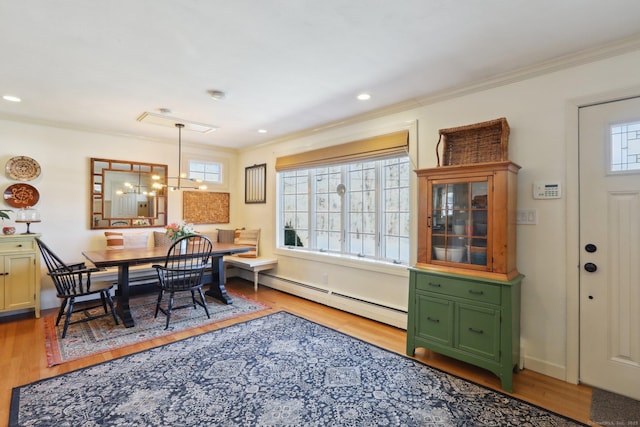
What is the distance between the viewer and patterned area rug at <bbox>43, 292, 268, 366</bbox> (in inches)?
111

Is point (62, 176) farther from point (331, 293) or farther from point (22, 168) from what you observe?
point (331, 293)

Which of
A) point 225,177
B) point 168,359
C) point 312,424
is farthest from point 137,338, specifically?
point 225,177

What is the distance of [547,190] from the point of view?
244 cm

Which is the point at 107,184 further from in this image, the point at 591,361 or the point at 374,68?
the point at 591,361

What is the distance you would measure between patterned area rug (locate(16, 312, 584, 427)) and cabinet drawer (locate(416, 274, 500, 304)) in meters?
0.62

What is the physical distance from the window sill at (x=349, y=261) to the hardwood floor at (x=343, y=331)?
59 centimetres

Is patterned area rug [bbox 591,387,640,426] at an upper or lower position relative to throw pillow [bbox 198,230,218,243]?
lower

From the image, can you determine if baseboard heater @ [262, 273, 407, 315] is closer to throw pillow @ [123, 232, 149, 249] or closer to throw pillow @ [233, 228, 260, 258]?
throw pillow @ [233, 228, 260, 258]

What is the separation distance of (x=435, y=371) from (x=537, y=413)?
26.6 inches

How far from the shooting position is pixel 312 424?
6.08 ft

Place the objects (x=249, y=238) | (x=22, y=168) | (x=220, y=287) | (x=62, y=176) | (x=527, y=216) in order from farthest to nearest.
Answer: (x=249, y=238)
(x=220, y=287)
(x=62, y=176)
(x=22, y=168)
(x=527, y=216)

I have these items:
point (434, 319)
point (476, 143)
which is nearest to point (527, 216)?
point (476, 143)

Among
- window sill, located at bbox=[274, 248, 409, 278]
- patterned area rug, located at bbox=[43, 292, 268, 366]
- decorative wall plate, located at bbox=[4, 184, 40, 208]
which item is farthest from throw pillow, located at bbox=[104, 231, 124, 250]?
window sill, located at bbox=[274, 248, 409, 278]

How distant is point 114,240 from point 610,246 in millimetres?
5360
